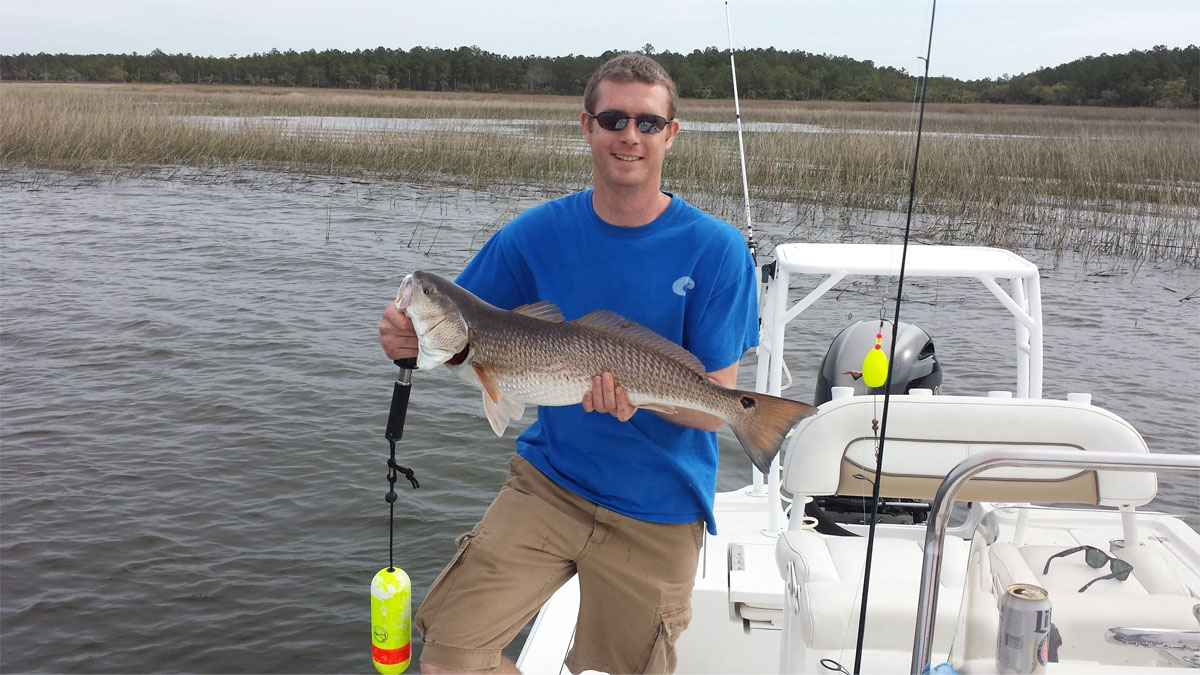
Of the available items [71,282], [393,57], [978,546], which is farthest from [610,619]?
[393,57]

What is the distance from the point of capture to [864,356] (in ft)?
20.1

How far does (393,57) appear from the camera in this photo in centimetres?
8556

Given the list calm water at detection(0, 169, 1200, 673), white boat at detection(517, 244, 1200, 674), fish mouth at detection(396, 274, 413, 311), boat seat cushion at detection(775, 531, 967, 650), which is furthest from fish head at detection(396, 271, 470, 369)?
calm water at detection(0, 169, 1200, 673)

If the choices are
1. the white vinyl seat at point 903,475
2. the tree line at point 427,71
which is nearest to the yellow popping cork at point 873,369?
the white vinyl seat at point 903,475

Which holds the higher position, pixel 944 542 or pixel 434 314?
pixel 434 314

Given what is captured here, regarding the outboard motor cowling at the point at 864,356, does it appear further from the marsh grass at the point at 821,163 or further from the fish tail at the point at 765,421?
the marsh grass at the point at 821,163

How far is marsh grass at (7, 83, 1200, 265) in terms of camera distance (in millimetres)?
16750

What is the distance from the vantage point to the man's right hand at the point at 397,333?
118 inches

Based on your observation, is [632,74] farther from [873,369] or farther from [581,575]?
[581,575]

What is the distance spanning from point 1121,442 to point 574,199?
188cm

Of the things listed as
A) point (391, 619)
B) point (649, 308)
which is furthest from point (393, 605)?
point (649, 308)

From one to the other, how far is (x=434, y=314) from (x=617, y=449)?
0.72 metres

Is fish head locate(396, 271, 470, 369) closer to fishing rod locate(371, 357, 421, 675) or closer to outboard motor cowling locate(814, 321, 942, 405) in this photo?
fishing rod locate(371, 357, 421, 675)

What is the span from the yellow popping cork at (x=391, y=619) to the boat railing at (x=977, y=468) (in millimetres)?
1673
